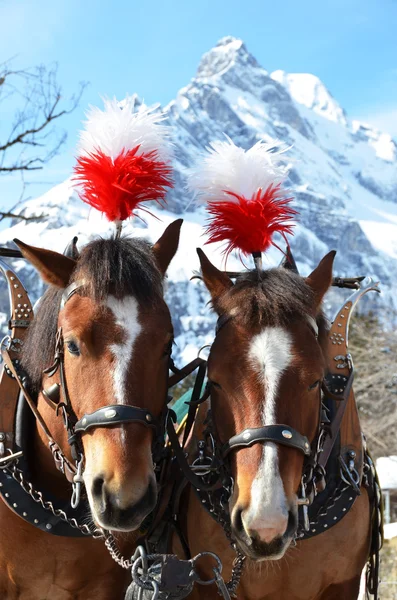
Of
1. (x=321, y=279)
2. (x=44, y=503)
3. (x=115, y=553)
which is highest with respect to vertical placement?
(x=321, y=279)

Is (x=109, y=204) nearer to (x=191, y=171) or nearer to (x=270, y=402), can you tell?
(x=191, y=171)

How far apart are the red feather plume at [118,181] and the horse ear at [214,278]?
58 cm

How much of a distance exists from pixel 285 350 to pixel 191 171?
1644 mm

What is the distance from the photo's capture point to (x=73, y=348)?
3.44 metres

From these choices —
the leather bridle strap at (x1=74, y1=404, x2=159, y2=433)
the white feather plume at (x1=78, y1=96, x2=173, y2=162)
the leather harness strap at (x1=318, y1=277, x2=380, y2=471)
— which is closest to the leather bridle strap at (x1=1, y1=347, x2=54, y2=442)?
the leather bridle strap at (x1=74, y1=404, x2=159, y2=433)

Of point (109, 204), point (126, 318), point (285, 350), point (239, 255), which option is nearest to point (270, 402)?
point (285, 350)

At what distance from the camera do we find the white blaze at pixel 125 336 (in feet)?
10.8

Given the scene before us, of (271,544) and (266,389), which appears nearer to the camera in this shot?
(271,544)

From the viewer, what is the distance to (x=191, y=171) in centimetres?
460

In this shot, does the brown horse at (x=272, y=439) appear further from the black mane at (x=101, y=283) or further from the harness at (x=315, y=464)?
the black mane at (x=101, y=283)

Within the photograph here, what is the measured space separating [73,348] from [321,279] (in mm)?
→ 1463

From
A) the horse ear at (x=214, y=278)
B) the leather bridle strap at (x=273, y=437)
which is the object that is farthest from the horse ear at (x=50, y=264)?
the leather bridle strap at (x=273, y=437)

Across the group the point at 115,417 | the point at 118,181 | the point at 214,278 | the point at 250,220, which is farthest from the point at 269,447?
the point at 118,181

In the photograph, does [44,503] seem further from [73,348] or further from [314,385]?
[314,385]
